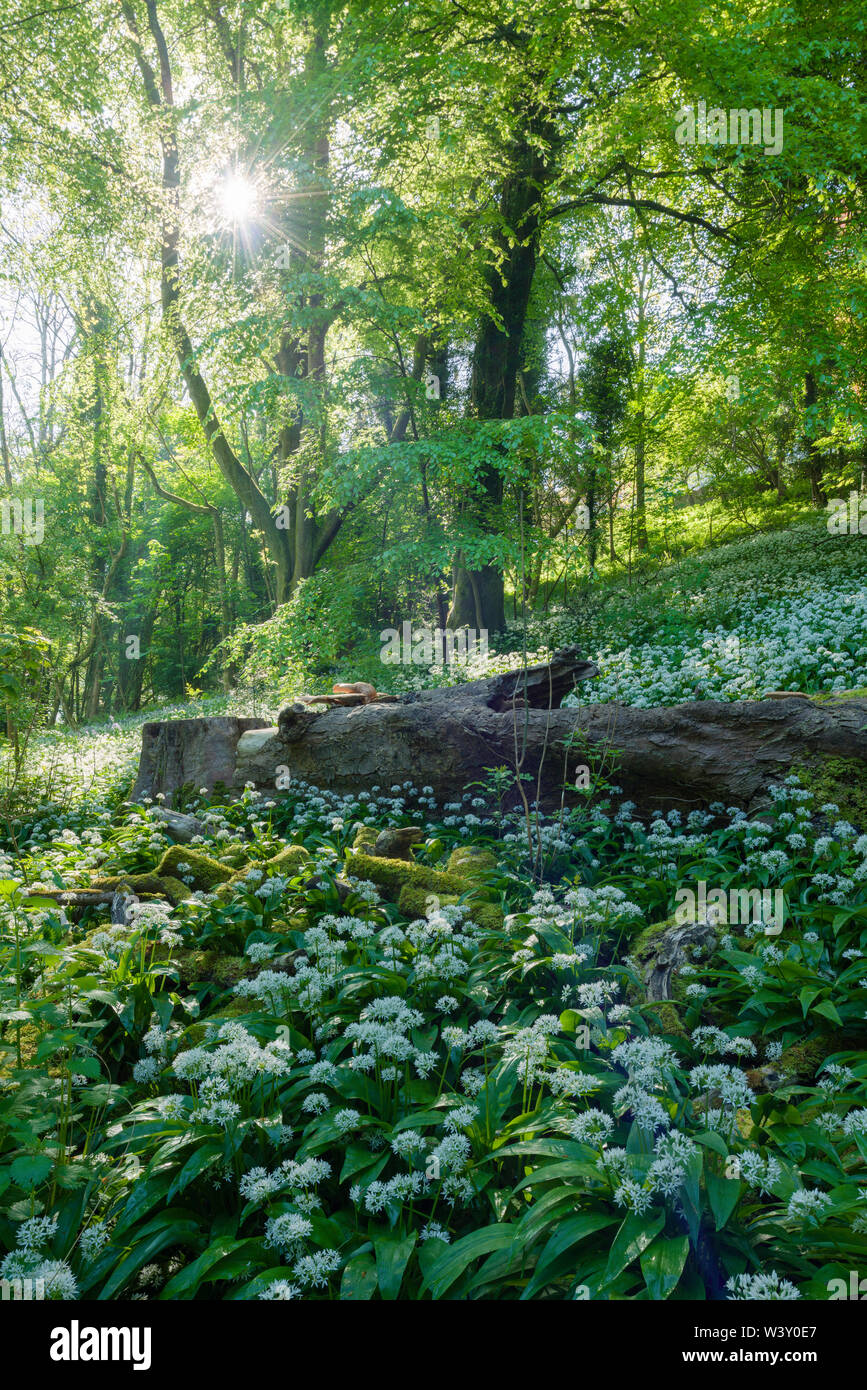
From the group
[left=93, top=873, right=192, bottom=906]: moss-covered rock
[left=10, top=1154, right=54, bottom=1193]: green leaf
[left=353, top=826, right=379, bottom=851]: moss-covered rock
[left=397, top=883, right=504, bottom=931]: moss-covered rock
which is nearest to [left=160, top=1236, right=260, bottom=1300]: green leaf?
[left=10, top=1154, right=54, bottom=1193]: green leaf

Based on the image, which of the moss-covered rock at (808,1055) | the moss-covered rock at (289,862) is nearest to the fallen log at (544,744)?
the moss-covered rock at (289,862)

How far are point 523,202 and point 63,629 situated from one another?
1303 cm

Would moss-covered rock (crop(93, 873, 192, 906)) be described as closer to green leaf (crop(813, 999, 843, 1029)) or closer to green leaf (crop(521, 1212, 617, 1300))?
green leaf (crop(521, 1212, 617, 1300))

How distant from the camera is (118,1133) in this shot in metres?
2.50

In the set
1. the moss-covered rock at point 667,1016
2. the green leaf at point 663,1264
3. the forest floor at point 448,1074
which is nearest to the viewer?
the green leaf at point 663,1264

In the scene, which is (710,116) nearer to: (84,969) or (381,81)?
(381,81)

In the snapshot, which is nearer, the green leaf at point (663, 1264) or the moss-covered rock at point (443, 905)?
the green leaf at point (663, 1264)

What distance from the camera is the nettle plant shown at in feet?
6.12

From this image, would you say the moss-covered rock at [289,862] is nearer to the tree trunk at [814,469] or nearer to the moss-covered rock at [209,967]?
the moss-covered rock at [209,967]

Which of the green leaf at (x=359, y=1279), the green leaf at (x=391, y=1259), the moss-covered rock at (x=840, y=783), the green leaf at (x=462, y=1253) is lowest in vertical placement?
the green leaf at (x=359, y=1279)

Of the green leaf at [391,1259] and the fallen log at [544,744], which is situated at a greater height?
the fallen log at [544,744]

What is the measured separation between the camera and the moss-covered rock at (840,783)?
4.66 m

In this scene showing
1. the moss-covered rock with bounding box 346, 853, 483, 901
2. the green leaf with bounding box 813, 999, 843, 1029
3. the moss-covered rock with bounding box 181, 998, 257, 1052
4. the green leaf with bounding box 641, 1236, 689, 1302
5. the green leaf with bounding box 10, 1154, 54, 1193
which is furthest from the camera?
the moss-covered rock with bounding box 346, 853, 483, 901

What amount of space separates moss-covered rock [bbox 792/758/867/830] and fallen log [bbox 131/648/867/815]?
17mm
